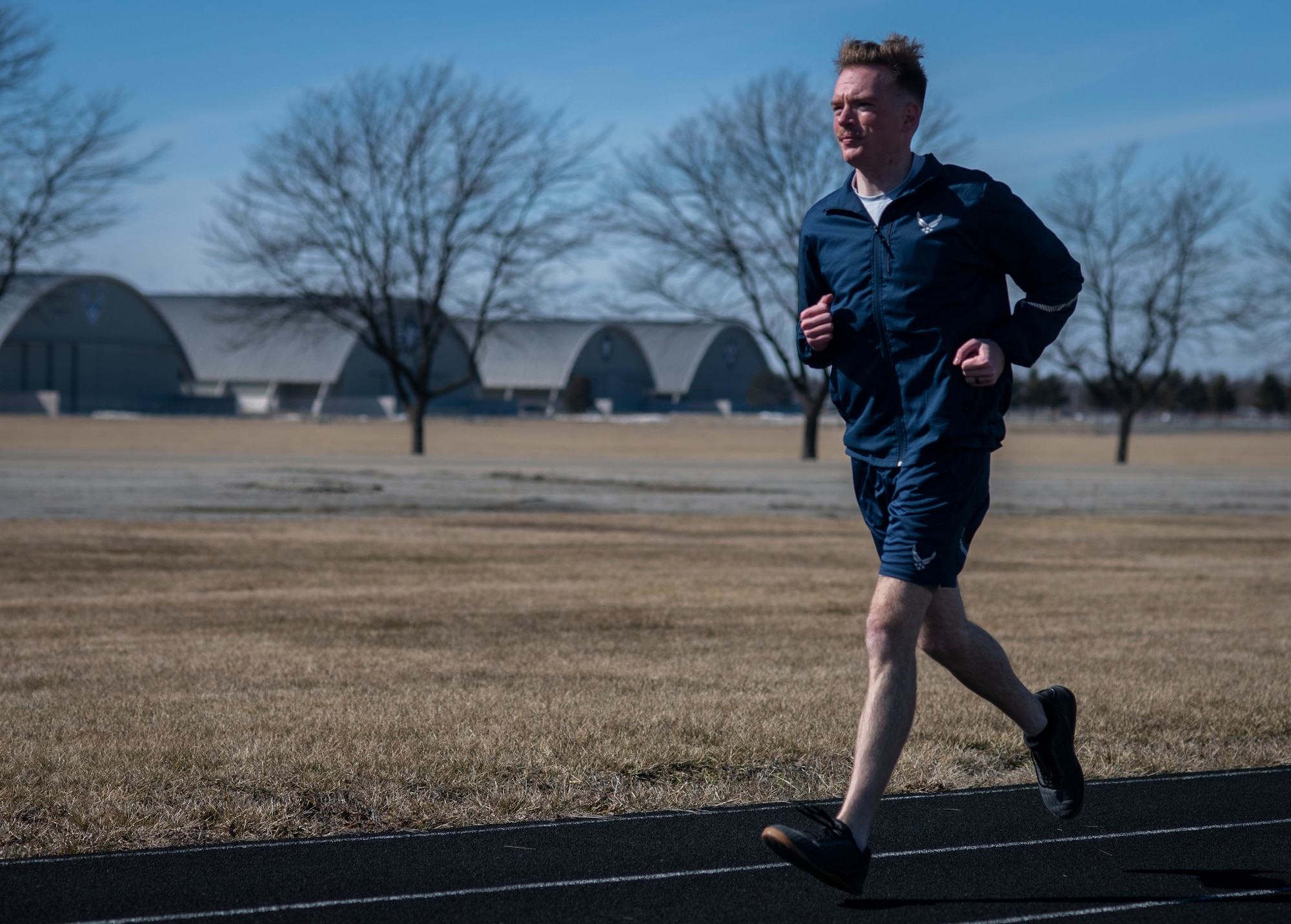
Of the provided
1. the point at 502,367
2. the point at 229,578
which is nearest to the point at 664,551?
the point at 229,578

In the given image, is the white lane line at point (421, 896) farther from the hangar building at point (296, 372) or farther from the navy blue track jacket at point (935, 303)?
the hangar building at point (296, 372)

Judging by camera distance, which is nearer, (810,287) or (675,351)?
(810,287)

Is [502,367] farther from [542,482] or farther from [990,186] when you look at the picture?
[990,186]

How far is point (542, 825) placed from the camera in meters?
4.52

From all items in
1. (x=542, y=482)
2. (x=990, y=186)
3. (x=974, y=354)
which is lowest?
(x=542, y=482)

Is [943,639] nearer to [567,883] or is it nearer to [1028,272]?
[1028,272]

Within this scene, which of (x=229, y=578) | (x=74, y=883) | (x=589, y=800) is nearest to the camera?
(x=74, y=883)

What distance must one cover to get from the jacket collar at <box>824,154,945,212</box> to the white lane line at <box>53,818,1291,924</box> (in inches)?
76.4

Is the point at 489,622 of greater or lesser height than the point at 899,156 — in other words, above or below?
below

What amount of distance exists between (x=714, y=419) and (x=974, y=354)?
90.2 m

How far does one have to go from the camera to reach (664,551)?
1366cm

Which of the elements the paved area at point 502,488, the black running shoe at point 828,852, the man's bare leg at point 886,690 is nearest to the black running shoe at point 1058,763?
the man's bare leg at point 886,690

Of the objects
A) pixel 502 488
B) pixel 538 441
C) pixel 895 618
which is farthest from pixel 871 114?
pixel 538 441

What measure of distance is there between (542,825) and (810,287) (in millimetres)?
1969
